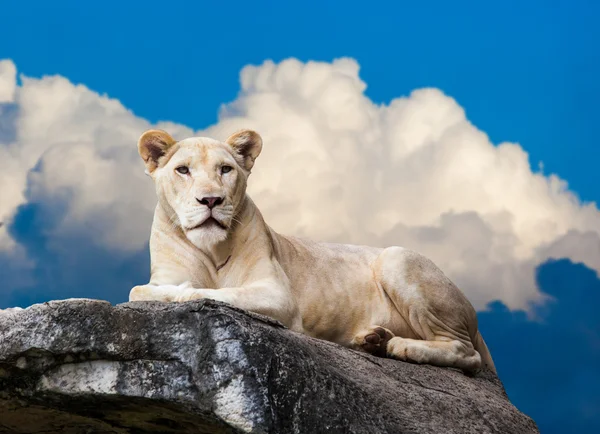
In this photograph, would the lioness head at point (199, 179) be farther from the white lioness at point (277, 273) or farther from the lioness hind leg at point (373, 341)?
the lioness hind leg at point (373, 341)

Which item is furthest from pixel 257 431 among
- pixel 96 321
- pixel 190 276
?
pixel 190 276

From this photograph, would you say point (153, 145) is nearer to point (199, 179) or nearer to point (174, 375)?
point (199, 179)

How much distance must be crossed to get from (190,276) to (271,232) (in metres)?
1.17

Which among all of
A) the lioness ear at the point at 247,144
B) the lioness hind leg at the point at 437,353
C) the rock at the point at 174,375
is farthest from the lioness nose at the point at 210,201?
the lioness hind leg at the point at 437,353

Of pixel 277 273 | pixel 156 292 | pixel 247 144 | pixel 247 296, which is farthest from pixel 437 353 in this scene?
pixel 156 292

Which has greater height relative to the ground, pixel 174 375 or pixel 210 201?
pixel 210 201

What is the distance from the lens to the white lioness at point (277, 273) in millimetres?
8438

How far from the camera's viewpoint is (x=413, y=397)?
7.90 meters

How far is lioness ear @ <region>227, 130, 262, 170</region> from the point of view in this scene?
9094 millimetres

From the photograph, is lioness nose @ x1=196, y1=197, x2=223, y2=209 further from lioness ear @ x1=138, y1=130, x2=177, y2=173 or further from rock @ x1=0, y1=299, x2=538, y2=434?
rock @ x1=0, y1=299, x2=538, y2=434

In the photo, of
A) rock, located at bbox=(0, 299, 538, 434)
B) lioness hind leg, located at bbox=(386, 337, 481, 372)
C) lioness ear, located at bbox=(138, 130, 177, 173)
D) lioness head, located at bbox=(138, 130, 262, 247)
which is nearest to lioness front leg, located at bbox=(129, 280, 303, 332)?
lioness head, located at bbox=(138, 130, 262, 247)

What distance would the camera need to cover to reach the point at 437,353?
9344 mm

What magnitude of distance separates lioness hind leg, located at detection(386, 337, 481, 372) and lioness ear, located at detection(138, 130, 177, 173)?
8.92 ft

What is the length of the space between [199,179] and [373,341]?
2234 millimetres
